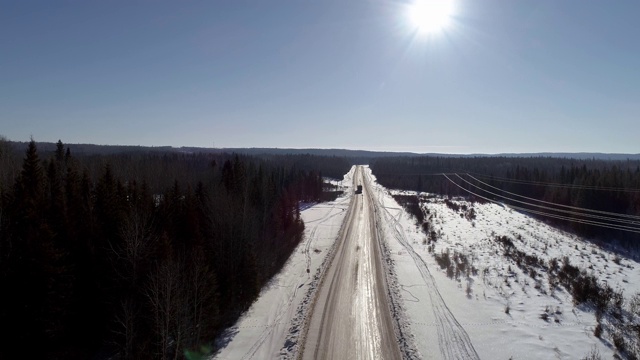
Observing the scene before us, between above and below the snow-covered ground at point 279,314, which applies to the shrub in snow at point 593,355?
above

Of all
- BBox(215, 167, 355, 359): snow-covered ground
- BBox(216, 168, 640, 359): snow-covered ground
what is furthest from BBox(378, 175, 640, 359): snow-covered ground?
BBox(215, 167, 355, 359): snow-covered ground

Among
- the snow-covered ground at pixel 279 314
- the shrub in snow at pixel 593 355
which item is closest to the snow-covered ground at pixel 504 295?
the shrub in snow at pixel 593 355

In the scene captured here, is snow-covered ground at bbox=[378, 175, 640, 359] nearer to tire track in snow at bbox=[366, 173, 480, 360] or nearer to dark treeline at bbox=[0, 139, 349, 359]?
tire track in snow at bbox=[366, 173, 480, 360]

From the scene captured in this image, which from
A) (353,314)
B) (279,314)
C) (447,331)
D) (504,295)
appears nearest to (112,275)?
(279,314)

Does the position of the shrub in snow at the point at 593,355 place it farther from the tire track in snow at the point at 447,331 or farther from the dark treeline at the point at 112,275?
the dark treeline at the point at 112,275

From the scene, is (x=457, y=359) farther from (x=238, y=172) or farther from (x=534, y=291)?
(x=238, y=172)

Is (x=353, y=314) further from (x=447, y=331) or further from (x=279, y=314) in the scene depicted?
A: (x=447, y=331)
